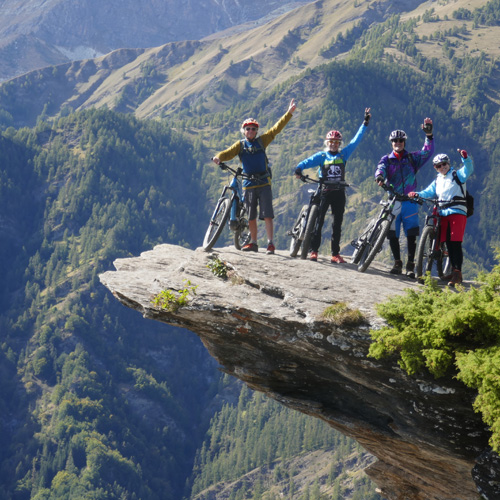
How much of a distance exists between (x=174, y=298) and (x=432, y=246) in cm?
758

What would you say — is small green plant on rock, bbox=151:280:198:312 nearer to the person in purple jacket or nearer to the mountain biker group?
the mountain biker group

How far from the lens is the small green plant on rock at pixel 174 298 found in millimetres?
17656

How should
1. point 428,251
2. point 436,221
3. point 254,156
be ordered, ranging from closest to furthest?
point 436,221 < point 428,251 < point 254,156

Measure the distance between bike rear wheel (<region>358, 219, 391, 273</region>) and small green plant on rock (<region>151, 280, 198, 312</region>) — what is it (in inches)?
200

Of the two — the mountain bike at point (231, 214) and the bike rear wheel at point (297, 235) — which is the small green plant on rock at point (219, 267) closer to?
the mountain bike at point (231, 214)

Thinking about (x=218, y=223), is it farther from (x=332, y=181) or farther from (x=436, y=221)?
(x=436, y=221)

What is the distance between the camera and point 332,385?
18.0 meters

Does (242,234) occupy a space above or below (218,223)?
below

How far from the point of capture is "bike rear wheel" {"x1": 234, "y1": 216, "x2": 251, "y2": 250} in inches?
909

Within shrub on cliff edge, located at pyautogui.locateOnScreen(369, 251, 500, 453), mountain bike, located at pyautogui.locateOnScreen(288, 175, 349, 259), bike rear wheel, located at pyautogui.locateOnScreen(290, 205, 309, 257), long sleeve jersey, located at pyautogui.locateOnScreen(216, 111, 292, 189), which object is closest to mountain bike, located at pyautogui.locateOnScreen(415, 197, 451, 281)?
mountain bike, located at pyautogui.locateOnScreen(288, 175, 349, 259)

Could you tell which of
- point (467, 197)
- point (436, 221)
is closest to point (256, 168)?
point (436, 221)

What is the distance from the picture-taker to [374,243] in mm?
20156

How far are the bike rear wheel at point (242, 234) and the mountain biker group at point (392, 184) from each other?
13.0 inches

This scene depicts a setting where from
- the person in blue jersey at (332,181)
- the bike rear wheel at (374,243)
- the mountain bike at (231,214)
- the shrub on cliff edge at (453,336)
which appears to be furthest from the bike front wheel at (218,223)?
the shrub on cliff edge at (453,336)
